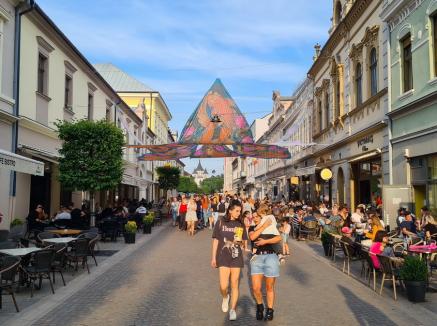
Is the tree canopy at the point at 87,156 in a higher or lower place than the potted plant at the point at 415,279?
higher

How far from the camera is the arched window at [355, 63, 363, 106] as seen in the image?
21.3m

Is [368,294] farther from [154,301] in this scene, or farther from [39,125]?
[39,125]

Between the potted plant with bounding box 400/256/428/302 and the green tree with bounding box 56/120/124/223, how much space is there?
407 inches

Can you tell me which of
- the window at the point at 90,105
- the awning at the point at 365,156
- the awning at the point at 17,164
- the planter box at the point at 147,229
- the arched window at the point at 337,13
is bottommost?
the planter box at the point at 147,229

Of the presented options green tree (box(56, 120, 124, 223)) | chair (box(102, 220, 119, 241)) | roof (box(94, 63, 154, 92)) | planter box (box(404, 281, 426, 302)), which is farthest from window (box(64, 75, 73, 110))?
roof (box(94, 63, 154, 92))

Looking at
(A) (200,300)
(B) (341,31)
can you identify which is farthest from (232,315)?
(B) (341,31)

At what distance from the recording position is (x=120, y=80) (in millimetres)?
53531

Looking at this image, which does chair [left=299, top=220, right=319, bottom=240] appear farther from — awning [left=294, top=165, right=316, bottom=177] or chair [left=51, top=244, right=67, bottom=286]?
chair [left=51, top=244, right=67, bottom=286]

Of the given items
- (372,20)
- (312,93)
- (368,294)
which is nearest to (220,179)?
(312,93)

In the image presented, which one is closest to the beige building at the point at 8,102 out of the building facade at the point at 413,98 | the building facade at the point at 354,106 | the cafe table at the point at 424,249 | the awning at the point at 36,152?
the awning at the point at 36,152

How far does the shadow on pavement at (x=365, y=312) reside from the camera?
6.41 meters

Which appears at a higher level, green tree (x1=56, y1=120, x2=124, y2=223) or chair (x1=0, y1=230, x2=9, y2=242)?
green tree (x1=56, y1=120, x2=124, y2=223)

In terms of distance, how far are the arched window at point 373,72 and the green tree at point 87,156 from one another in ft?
36.8

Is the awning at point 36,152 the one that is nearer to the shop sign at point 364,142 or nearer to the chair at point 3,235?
the chair at point 3,235
